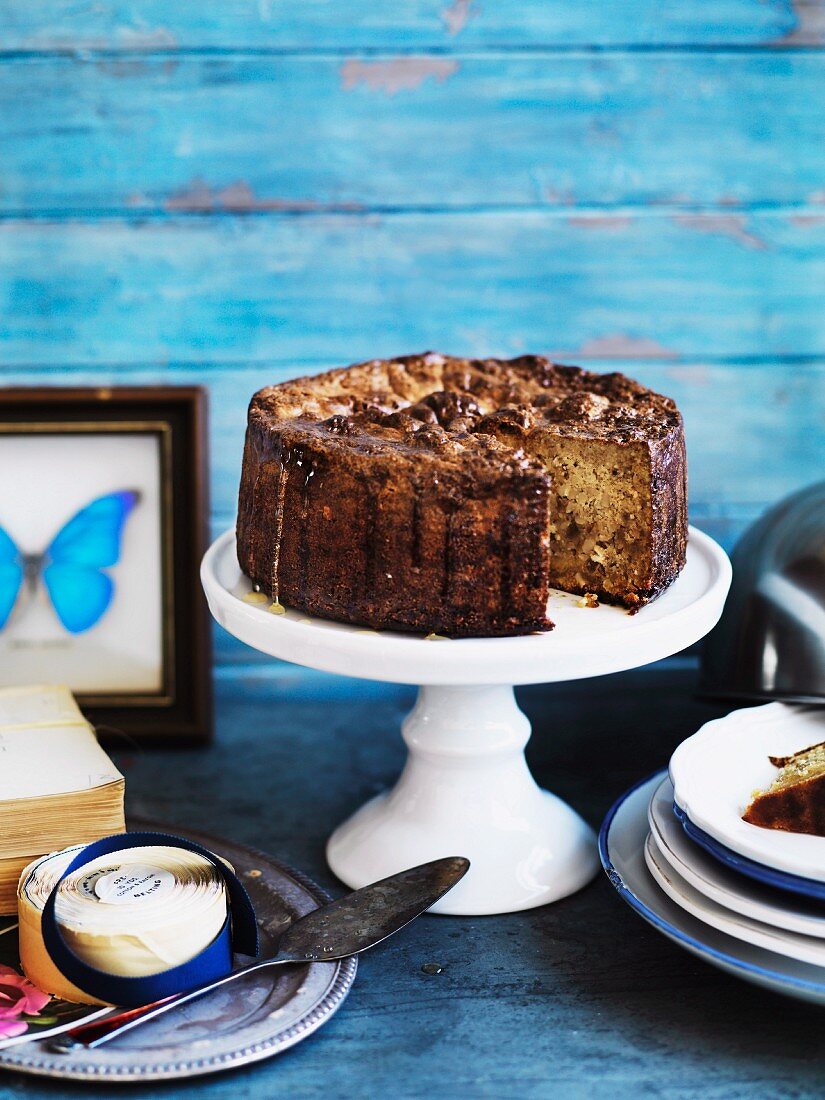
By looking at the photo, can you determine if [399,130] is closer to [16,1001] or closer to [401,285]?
[401,285]

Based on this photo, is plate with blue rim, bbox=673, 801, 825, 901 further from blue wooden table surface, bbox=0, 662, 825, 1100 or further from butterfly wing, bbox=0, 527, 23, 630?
butterfly wing, bbox=0, 527, 23, 630

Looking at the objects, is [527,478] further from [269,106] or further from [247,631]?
[269,106]

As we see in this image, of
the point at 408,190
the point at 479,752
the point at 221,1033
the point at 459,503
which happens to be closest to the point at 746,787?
the point at 479,752

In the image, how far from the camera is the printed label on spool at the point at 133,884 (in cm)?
97

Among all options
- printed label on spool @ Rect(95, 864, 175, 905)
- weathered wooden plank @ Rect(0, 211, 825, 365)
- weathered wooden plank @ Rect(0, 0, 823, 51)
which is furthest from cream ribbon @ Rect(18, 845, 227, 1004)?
weathered wooden plank @ Rect(0, 0, 823, 51)

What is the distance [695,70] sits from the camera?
61.7 inches

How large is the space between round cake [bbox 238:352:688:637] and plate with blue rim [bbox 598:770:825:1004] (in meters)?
0.22

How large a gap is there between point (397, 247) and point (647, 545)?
65 cm

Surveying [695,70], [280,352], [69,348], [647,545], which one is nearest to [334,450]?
[647,545]

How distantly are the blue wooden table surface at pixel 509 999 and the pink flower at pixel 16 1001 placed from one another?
4cm

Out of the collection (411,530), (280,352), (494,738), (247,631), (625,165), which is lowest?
(494,738)

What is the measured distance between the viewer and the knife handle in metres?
0.90

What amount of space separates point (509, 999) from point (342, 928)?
16 centimetres

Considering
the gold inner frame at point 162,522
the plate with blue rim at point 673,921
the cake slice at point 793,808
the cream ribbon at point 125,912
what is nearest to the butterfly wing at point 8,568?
the gold inner frame at point 162,522
